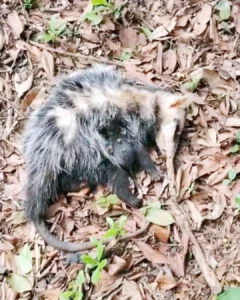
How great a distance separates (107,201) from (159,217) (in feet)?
0.94

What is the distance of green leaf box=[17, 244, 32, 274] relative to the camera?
329 cm

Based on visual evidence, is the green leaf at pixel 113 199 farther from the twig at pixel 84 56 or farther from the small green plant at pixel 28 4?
the small green plant at pixel 28 4

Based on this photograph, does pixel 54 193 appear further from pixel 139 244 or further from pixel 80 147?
pixel 139 244

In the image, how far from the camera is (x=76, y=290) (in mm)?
3143

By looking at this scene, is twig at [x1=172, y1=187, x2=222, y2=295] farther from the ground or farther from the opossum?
the opossum

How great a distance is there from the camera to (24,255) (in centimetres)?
333

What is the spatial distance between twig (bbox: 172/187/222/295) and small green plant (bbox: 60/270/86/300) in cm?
54

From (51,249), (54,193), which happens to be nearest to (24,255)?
(51,249)

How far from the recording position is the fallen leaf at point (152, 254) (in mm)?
3186

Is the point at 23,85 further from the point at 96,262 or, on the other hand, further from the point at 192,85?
the point at 96,262

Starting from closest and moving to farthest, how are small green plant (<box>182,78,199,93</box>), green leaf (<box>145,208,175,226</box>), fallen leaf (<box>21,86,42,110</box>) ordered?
1. green leaf (<box>145,208,175,226</box>)
2. small green plant (<box>182,78,199,93</box>)
3. fallen leaf (<box>21,86,42,110</box>)

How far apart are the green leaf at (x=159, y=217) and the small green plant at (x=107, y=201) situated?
195 millimetres

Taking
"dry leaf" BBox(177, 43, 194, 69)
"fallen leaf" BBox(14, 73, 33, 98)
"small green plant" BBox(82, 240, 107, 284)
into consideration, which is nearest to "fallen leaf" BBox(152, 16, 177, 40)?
"dry leaf" BBox(177, 43, 194, 69)

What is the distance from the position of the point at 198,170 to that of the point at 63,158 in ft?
2.27
